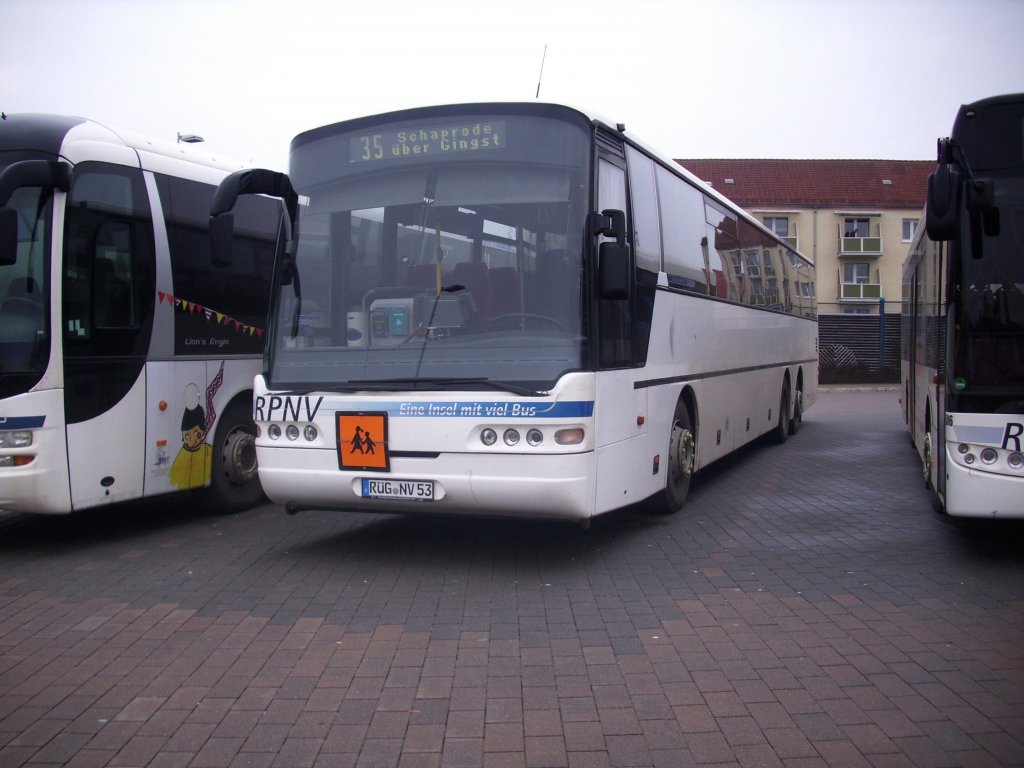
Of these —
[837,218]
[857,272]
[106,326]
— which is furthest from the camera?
[857,272]

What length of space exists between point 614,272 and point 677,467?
10.2ft

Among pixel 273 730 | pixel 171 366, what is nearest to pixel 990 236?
pixel 273 730

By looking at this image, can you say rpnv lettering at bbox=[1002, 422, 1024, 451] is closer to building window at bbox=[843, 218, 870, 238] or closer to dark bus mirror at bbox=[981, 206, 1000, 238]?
dark bus mirror at bbox=[981, 206, 1000, 238]

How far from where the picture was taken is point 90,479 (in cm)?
801

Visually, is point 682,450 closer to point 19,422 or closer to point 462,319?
point 462,319

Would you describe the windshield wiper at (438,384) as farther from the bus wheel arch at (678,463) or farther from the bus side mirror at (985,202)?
the bus side mirror at (985,202)

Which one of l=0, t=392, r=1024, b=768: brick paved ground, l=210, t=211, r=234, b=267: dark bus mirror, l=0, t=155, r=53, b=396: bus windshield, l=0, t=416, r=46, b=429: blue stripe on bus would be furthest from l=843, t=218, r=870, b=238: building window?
l=0, t=416, r=46, b=429: blue stripe on bus

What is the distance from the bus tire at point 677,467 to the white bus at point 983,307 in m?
2.39

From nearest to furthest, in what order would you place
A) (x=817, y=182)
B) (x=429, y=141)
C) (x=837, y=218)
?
(x=429, y=141), (x=837, y=218), (x=817, y=182)

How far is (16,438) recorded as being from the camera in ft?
24.8

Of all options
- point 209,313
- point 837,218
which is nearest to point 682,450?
point 209,313

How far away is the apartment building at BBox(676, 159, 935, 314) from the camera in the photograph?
Answer: 196ft

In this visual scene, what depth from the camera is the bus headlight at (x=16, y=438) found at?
24.7 feet

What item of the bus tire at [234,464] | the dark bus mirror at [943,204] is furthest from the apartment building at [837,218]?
the dark bus mirror at [943,204]
